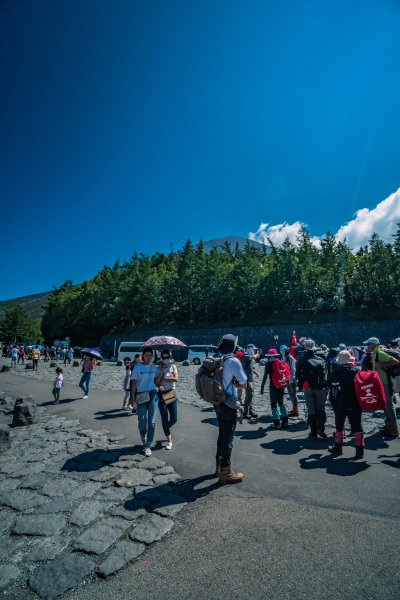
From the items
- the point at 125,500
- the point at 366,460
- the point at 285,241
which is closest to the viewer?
the point at 125,500

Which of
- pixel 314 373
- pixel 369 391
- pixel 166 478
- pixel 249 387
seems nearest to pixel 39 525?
pixel 166 478

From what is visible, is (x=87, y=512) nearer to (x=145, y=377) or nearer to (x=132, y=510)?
(x=132, y=510)

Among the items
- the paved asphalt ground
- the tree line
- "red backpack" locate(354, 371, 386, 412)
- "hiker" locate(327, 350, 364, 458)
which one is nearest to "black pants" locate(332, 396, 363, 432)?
"hiker" locate(327, 350, 364, 458)

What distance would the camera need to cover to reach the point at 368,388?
18.3 ft

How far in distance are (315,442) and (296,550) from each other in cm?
397

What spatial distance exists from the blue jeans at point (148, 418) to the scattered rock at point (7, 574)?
10.6ft

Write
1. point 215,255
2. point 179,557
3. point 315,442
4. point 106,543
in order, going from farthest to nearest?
point 215,255
point 315,442
point 106,543
point 179,557

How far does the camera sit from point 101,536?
3.37 metres

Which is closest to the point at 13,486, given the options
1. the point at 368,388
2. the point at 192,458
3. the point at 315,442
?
the point at 192,458

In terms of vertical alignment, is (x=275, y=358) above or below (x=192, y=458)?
above

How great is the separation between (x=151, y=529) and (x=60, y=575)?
102 centimetres

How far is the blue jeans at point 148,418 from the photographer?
6.08 metres

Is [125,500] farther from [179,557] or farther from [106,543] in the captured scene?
[179,557]

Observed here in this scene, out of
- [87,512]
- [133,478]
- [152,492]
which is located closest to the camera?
[87,512]
